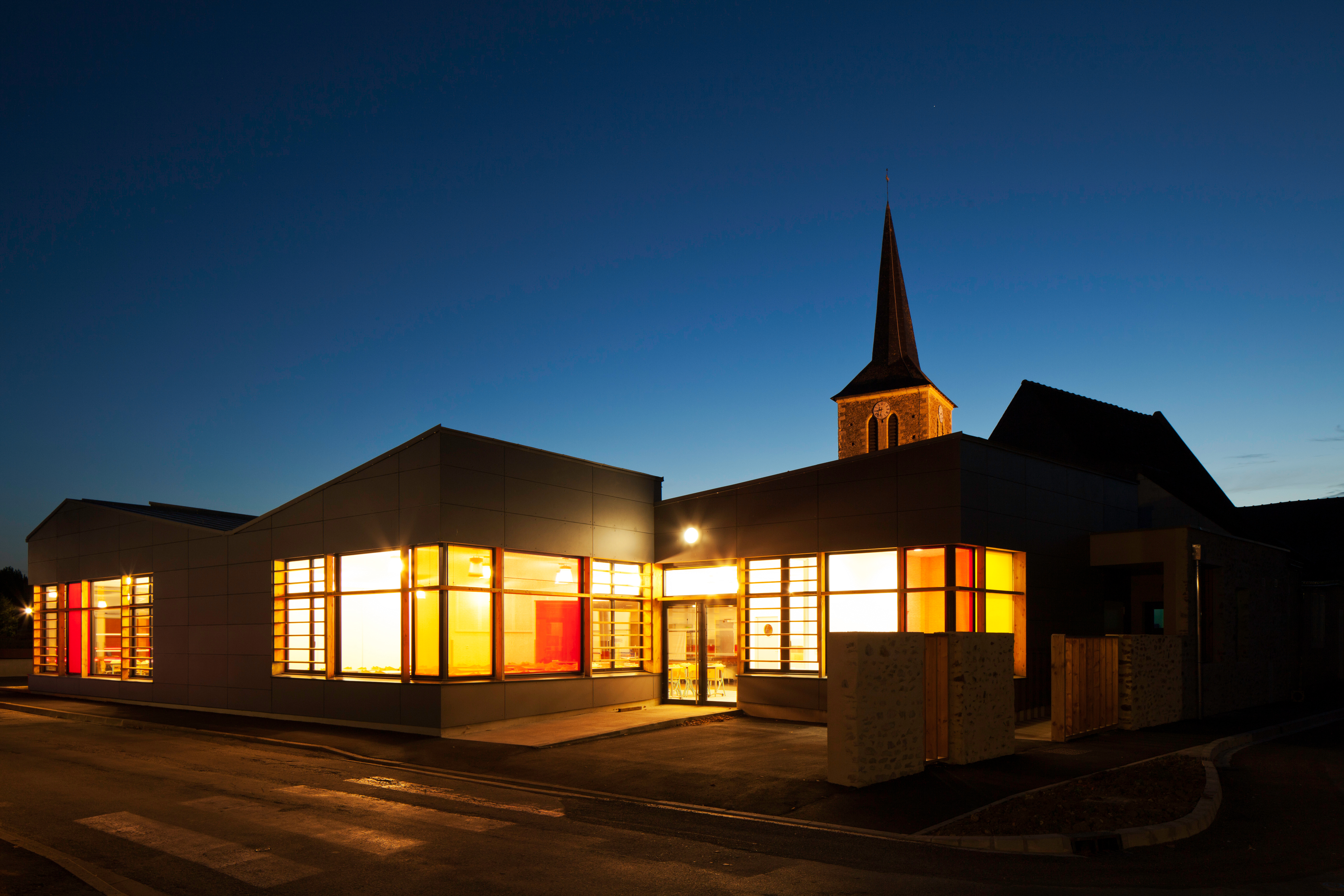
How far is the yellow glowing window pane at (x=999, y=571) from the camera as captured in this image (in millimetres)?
18266

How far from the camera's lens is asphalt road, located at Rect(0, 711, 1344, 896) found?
25.1 feet

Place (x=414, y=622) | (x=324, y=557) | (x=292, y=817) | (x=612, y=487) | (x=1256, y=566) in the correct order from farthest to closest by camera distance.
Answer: (x=1256, y=566) → (x=612, y=487) → (x=324, y=557) → (x=414, y=622) → (x=292, y=817)

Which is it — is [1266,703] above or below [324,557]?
below

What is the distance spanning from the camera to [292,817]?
10.2 meters

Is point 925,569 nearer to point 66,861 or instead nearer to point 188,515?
point 66,861

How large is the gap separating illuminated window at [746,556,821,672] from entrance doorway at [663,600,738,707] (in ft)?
2.04

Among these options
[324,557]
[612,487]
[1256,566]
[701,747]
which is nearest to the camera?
[701,747]

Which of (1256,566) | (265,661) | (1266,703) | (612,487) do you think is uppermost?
(612,487)

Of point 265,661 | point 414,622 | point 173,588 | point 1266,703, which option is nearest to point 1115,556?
point 1266,703

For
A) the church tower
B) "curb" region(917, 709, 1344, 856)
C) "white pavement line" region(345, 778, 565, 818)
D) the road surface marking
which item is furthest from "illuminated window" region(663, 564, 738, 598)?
the church tower

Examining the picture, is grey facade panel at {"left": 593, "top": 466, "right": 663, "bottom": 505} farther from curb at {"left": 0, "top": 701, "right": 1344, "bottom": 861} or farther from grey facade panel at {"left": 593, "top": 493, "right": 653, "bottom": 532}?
curb at {"left": 0, "top": 701, "right": 1344, "bottom": 861}

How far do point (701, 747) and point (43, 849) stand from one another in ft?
29.8

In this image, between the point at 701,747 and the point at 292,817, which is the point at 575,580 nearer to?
the point at 701,747

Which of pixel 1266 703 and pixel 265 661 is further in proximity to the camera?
pixel 1266 703
